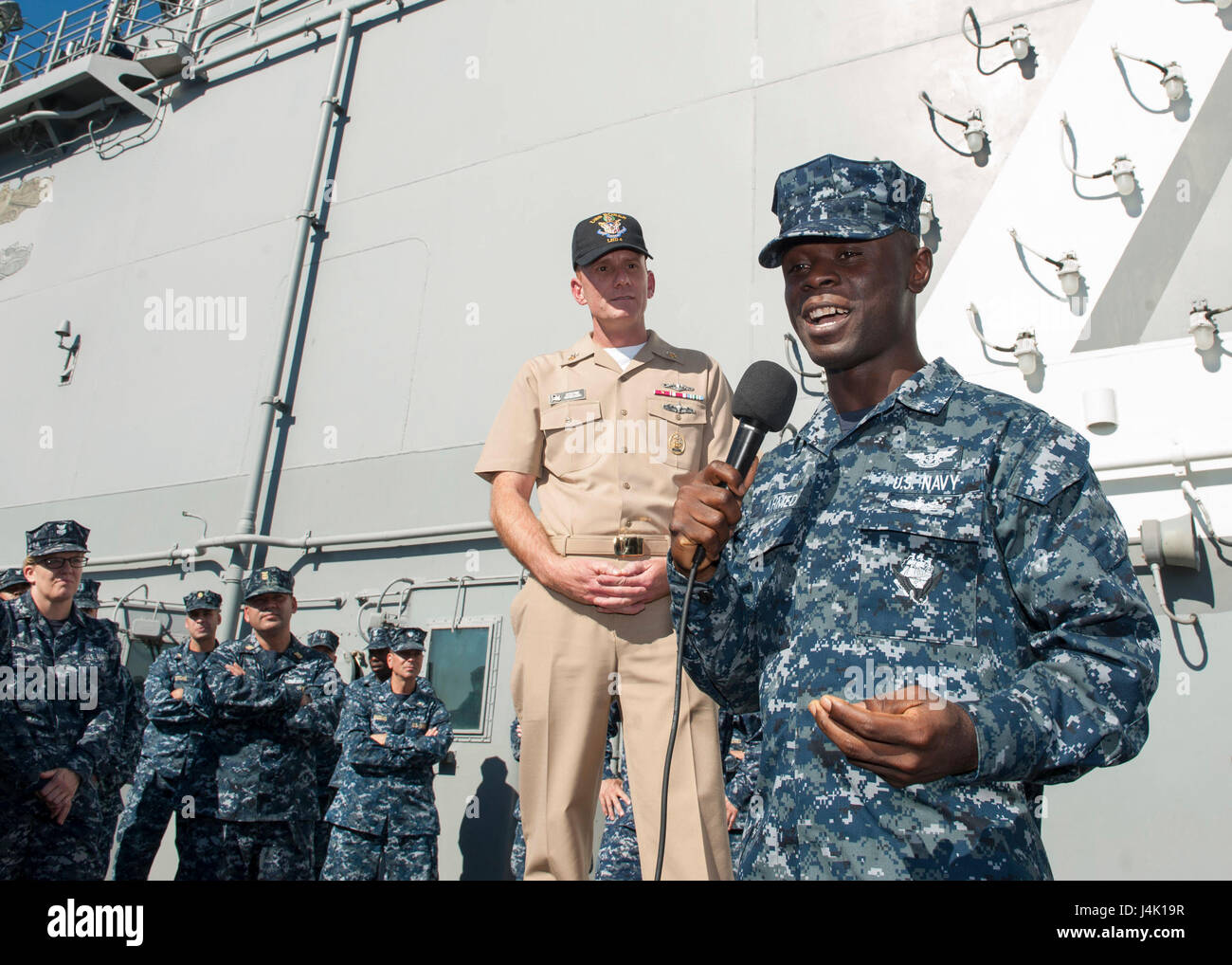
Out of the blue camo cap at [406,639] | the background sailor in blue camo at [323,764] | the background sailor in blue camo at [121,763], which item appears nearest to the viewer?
the background sailor in blue camo at [121,763]

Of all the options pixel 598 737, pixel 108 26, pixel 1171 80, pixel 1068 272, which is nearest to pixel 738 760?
pixel 598 737

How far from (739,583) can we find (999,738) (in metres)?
0.48

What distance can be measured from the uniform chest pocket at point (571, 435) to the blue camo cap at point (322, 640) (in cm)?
349

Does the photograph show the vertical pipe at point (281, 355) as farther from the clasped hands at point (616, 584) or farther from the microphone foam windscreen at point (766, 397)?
the microphone foam windscreen at point (766, 397)

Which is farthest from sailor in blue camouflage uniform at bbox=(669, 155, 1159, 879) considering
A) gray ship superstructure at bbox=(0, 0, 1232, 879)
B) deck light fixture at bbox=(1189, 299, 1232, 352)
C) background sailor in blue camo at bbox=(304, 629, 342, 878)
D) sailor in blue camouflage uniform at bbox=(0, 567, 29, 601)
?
background sailor in blue camo at bbox=(304, 629, 342, 878)

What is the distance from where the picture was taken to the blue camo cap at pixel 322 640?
5.32 meters

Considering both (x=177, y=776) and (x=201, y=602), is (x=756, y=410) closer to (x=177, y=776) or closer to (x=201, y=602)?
(x=177, y=776)

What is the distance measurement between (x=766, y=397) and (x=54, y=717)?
327cm

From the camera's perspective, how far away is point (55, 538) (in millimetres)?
3695

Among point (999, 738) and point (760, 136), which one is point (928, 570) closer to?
point (999, 738)

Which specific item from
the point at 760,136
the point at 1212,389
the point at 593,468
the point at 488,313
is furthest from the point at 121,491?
the point at 1212,389

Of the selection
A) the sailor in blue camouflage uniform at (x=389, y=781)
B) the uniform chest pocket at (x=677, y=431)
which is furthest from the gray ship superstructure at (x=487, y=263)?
the uniform chest pocket at (x=677, y=431)

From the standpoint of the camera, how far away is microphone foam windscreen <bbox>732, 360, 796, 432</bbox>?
1348 millimetres

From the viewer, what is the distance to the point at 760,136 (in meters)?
5.02
